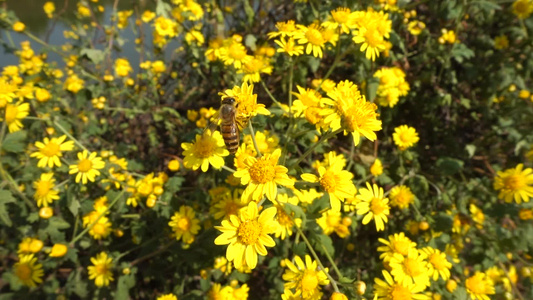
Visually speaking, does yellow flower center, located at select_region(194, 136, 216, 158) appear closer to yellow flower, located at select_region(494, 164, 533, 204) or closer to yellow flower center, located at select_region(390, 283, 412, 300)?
yellow flower center, located at select_region(390, 283, 412, 300)

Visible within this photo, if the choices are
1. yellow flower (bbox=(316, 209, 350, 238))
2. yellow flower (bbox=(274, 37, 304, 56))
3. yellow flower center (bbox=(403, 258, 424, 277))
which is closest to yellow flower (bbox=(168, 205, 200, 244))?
yellow flower (bbox=(316, 209, 350, 238))

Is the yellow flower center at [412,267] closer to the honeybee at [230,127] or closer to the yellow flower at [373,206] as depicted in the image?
the yellow flower at [373,206]

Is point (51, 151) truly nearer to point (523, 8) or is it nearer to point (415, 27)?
point (415, 27)

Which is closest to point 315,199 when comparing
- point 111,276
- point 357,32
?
point 357,32

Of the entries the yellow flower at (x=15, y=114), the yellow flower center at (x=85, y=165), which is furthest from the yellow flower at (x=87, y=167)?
the yellow flower at (x=15, y=114)

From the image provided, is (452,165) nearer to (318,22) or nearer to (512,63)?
(512,63)

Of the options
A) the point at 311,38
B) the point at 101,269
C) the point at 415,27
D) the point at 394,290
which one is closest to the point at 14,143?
the point at 101,269
